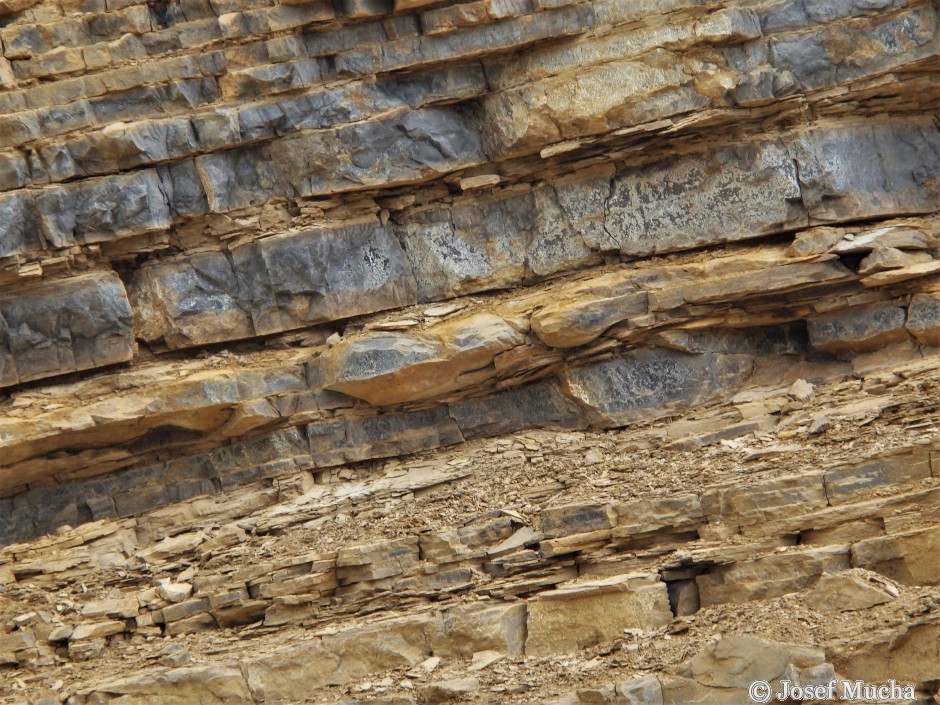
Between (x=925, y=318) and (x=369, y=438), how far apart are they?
5801mm

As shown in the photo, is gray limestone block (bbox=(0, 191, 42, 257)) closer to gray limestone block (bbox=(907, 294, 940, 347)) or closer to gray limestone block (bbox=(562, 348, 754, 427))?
gray limestone block (bbox=(562, 348, 754, 427))

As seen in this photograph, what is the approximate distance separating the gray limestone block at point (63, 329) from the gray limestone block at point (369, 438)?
2.31 m

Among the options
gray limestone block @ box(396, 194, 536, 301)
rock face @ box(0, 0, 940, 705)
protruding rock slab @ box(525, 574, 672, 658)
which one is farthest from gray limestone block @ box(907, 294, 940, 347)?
gray limestone block @ box(396, 194, 536, 301)

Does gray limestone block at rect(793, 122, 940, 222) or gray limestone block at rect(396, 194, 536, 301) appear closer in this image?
gray limestone block at rect(793, 122, 940, 222)

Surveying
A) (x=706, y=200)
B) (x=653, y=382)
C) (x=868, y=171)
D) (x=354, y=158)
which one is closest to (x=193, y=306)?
(x=354, y=158)

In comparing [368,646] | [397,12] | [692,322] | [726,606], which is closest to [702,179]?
[692,322]

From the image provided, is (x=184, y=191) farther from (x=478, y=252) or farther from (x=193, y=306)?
(x=478, y=252)

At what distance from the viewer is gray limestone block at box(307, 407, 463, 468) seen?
1240 centimetres

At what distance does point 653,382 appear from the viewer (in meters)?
12.2

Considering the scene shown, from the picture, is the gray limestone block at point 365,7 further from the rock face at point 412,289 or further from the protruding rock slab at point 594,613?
the protruding rock slab at point 594,613

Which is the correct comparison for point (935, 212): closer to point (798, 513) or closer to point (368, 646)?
point (798, 513)

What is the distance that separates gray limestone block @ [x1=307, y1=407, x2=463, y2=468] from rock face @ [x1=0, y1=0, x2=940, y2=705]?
0.13ft

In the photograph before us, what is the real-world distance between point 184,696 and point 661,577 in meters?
4.50

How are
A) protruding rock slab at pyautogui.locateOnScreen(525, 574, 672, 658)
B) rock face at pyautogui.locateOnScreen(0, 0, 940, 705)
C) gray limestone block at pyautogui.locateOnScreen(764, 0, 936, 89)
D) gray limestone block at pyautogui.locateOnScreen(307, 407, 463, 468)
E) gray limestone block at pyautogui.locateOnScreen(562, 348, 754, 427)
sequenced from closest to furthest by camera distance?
protruding rock slab at pyautogui.locateOnScreen(525, 574, 672, 658), rock face at pyautogui.locateOnScreen(0, 0, 940, 705), gray limestone block at pyautogui.locateOnScreen(562, 348, 754, 427), gray limestone block at pyautogui.locateOnScreen(764, 0, 936, 89), gray limestone block at pyautogui.locateOnScreen(307, 407, 463, 468)
